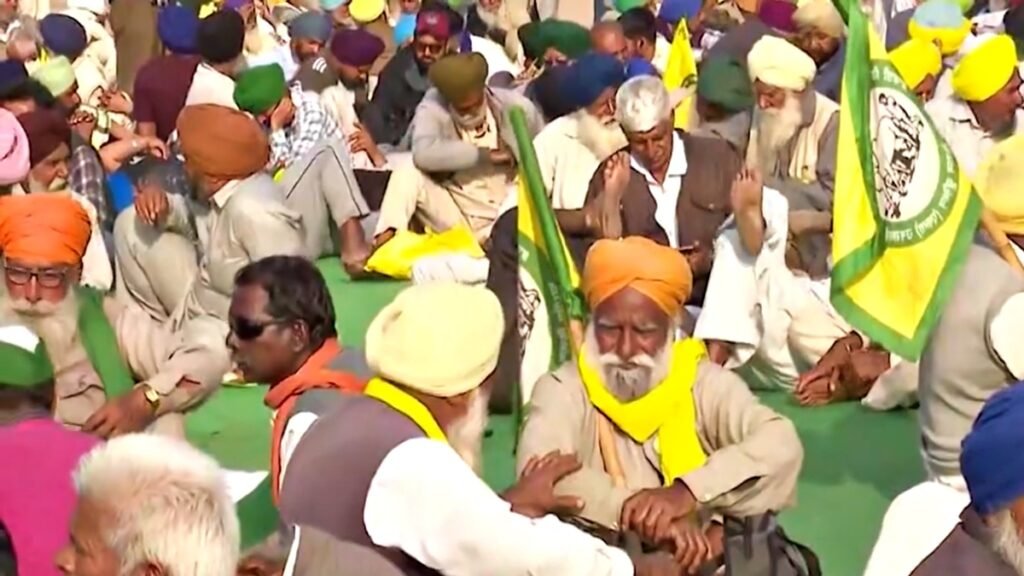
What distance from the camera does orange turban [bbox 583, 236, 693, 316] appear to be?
4.33m

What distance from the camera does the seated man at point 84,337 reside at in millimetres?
4750

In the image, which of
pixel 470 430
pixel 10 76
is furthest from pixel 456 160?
pixel 470 430

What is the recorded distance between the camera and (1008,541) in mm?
2721

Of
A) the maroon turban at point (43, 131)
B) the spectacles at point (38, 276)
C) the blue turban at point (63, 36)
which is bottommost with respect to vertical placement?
the blue turban at point (63, 36)

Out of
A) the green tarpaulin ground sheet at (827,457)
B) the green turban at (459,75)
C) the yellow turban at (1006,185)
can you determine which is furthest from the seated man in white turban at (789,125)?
the yellow turban at (1006,185)

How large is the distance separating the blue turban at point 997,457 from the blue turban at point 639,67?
216 inches

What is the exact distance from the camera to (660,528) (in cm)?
400

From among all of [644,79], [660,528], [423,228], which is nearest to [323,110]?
[423,228]

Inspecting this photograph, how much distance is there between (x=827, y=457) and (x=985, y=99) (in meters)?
1.62

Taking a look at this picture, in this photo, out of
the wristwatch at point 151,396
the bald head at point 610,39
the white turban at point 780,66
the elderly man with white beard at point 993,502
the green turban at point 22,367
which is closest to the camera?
the elderly man with white beard at point 993,502

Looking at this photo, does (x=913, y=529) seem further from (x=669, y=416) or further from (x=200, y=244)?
(x=200, y=244)

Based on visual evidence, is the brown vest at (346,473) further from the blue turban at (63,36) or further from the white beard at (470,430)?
the blue turban at (63,36)

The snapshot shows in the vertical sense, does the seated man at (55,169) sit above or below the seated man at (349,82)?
above

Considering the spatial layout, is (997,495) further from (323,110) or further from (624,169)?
(323,110)
